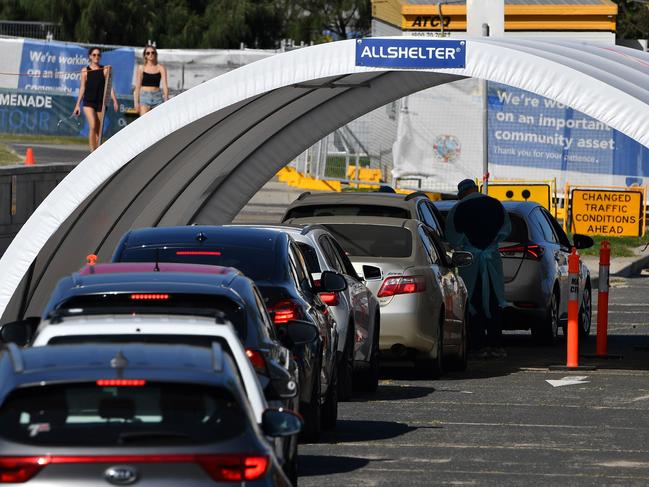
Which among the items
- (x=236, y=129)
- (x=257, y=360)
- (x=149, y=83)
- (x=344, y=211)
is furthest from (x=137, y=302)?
(x=149, y=83)

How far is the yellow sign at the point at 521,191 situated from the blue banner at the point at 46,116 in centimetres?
801

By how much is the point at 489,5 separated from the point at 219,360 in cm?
1687

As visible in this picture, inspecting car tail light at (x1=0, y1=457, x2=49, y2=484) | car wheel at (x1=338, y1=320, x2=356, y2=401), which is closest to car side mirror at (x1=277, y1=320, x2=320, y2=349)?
car wheel at (x1=338, y1=320, x2=356, y2=401)

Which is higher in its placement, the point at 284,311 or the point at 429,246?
the point at 429,246

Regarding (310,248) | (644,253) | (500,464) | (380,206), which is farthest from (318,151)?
(500,464)

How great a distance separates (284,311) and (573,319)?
7076 mm

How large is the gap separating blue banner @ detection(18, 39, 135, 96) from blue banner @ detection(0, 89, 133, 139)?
0.78 ft

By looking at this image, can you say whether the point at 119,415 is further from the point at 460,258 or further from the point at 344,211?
the point at 460,258

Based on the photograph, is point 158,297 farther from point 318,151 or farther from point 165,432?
point 318,151

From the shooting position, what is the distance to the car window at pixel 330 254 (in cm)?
1495

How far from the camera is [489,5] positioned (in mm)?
23500

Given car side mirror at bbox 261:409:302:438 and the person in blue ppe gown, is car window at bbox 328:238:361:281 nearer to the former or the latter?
the person in blue ppe gown

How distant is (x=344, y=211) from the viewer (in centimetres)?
1764

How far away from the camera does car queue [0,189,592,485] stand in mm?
6656
